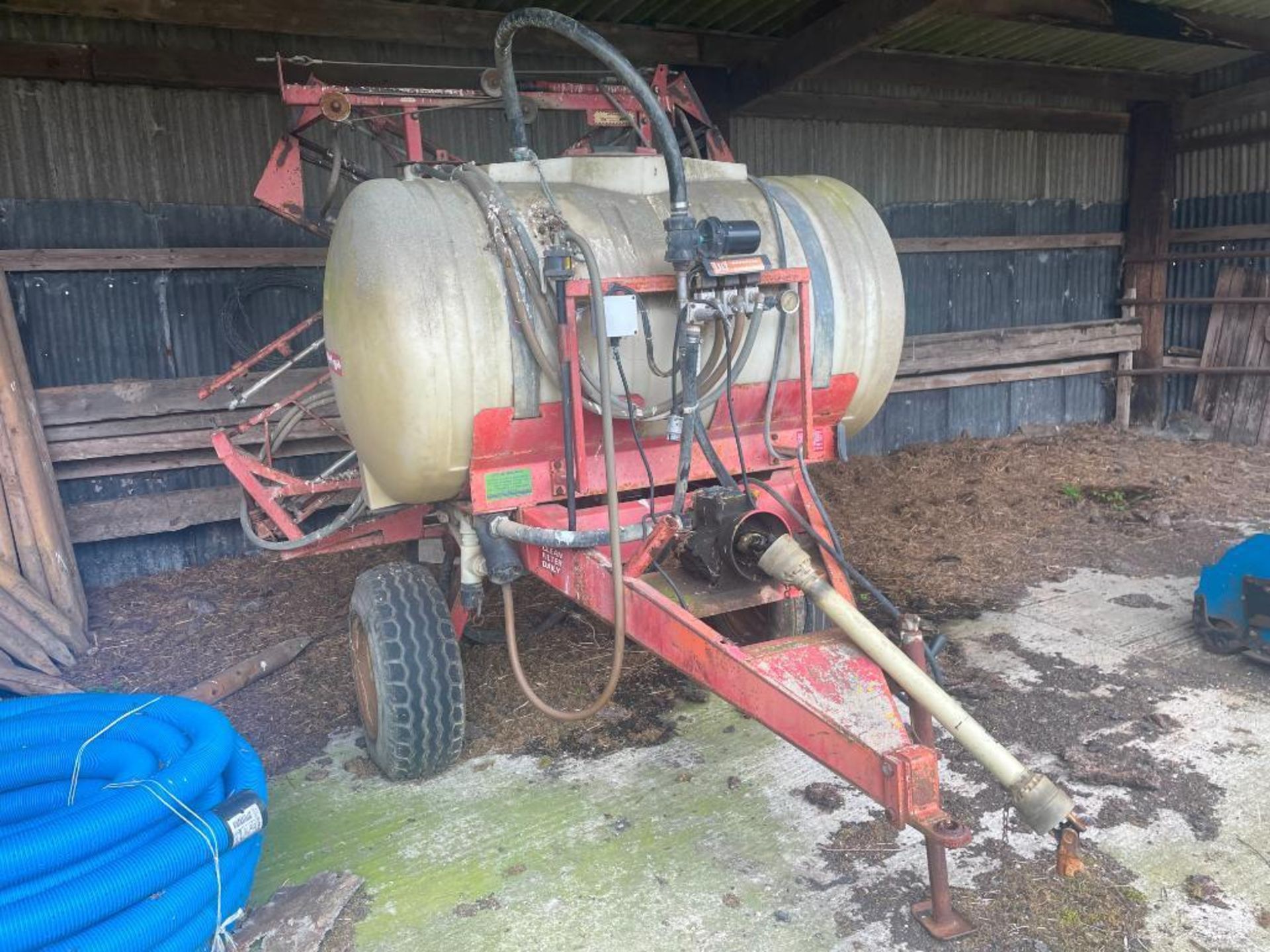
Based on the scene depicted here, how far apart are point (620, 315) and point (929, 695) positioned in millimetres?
1384

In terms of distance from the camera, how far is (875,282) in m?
3.67

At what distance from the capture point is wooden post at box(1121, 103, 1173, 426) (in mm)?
A: 9297

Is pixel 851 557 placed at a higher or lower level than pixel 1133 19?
lower

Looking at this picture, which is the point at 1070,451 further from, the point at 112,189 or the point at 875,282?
the point at 112,189

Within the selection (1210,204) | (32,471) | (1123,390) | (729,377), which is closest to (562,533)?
(729,377)

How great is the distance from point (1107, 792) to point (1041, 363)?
680 cm

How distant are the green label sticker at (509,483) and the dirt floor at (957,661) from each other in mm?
1097

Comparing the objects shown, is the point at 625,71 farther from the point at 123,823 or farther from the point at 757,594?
the point at 123,823

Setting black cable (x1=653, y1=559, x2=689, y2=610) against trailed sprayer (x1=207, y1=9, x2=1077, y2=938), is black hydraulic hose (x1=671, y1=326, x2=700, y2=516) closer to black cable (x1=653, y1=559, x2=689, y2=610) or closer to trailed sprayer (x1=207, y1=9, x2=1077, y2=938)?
trailed sprayer (x1=207, y1=9, x2=1077, y2=938)

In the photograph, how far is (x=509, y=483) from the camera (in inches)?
131

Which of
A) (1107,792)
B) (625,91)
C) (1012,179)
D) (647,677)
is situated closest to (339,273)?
(625,91)

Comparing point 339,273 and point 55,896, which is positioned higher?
point 339,273

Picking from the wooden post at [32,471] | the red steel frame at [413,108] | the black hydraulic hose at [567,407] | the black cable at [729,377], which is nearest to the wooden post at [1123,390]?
the red steel frame at [413,108]

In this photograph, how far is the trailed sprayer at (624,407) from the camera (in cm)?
271
